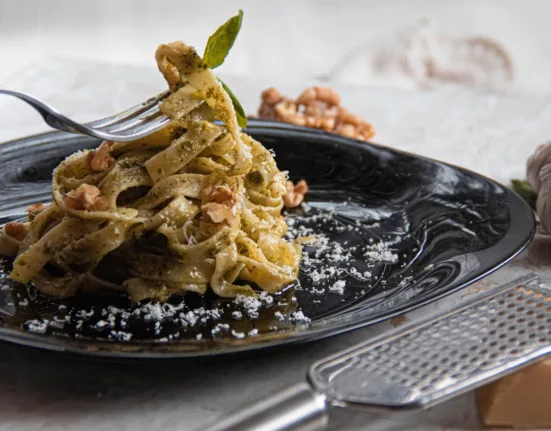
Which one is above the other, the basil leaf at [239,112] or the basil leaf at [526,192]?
the basil leaf at [239,112]

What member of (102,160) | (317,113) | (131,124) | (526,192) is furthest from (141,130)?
(317,113)

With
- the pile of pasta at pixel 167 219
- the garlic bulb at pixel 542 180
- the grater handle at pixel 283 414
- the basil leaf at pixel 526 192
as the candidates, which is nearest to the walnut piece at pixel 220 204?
the pile of pasta at pixel 167 219

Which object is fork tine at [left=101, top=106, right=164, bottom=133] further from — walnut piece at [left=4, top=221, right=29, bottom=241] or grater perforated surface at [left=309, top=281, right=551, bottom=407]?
grater perforated surface at [left=309, top=281, right=551, bottom=407]

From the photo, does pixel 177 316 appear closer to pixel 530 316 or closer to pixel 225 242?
pixel 225 242

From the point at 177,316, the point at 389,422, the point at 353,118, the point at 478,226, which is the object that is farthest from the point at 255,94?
the point at 389,422

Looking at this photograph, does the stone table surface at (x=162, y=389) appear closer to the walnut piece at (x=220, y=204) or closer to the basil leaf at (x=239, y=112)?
the walnut piece at (x=220, y=204)

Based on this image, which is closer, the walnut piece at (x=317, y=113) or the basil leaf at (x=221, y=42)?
the basil leaf at (x=221, y=42)

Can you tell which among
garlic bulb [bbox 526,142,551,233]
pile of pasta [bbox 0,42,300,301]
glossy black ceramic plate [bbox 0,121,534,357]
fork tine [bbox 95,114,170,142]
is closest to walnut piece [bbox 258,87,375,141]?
glossy black ceramic plate [bbox 0,121,534,357]
